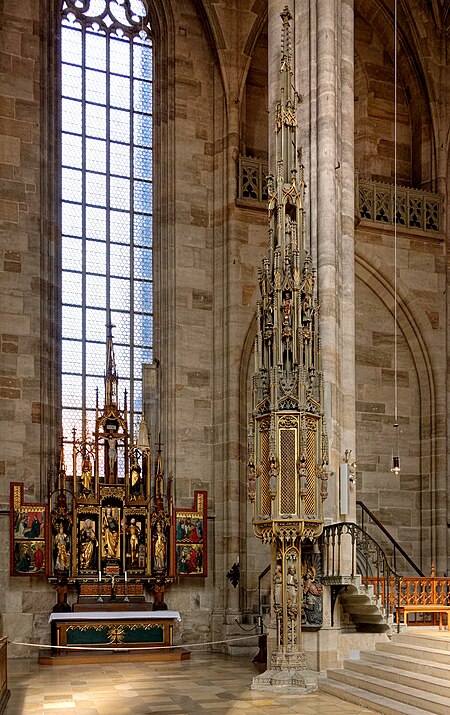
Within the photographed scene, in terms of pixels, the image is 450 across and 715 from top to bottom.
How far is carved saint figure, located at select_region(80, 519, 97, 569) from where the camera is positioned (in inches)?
645

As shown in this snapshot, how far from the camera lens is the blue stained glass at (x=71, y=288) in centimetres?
1830

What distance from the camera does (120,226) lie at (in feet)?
62.6

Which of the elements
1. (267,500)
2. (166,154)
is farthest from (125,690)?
(166,154)

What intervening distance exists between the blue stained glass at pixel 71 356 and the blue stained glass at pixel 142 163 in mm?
3565

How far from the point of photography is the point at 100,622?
15.5 metres

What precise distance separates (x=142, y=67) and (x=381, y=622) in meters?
11.9

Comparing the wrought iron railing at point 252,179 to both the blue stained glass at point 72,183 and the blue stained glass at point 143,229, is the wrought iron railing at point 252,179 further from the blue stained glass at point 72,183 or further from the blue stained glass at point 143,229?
the blue stained glass at point 72,183

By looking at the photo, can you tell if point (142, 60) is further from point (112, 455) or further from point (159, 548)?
point (159, 548)

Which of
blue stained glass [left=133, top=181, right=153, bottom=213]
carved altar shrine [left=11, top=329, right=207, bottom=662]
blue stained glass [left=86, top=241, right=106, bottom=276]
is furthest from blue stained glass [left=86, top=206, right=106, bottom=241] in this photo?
carved altar shrine [left=11, top=329, right=207, bottom=662]

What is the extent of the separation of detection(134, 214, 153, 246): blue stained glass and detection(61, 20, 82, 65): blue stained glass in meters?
3.09

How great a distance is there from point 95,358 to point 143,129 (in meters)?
4.63

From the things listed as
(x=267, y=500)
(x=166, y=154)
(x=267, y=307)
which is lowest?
(x=267, y=500)

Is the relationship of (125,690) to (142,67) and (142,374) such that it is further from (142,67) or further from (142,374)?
(142,67)

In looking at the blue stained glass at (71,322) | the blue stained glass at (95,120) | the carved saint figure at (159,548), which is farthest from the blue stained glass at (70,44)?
the carved saint figure at (159,548)
